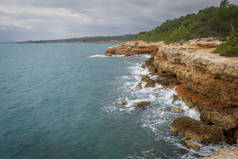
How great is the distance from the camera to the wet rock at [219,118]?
10992 millimetres

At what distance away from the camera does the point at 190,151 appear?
9734 millimetres

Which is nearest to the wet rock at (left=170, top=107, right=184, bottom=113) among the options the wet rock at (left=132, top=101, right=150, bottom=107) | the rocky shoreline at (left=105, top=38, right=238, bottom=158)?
the rocky shoreline at (left=105, top=38, right=238, bottom=158)

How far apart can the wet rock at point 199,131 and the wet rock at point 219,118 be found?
854 mm

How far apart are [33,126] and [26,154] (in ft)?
12.8

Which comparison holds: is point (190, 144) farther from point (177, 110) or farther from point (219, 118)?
point (177, 110)

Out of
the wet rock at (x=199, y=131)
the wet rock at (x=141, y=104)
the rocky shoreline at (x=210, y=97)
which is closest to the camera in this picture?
the wet rock at (x=199, y=131)

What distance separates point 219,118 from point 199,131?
2.53 m

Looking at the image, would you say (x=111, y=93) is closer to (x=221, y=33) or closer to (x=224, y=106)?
(x=224, y=106)

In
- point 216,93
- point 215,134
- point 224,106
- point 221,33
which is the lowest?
point 215,134

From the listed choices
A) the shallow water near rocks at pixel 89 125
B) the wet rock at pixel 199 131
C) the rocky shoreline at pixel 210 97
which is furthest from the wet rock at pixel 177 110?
the wet rock at pixel 199 131

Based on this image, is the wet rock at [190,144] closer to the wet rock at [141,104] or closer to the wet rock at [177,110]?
the wet rock at [177,110]

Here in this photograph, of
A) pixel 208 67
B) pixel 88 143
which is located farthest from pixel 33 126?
pixel 208 67

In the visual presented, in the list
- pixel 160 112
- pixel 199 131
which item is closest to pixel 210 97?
pixel 160 112

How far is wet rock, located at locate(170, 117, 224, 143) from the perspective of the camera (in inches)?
407
